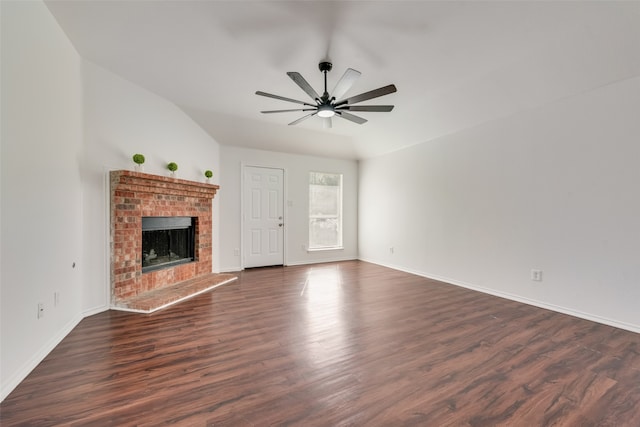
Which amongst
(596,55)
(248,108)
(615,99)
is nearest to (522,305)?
(615,99)

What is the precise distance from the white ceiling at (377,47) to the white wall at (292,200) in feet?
4.98

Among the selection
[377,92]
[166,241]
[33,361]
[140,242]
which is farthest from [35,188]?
[377,92]

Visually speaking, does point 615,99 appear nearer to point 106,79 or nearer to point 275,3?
point 275,3

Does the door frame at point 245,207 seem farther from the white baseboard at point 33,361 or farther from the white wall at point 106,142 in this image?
the white baseboard at point 33,361

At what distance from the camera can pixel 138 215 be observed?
3432 millimetres

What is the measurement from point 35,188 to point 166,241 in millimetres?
A: 2131

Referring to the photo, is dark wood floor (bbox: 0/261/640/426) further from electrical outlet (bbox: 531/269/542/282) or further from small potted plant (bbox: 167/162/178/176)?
small potted plant (bbox: 167/162/178/176)

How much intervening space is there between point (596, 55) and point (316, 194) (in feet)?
15.2

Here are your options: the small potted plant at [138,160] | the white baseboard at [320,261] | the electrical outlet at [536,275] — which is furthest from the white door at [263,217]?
the electrical outlet at [536,275]

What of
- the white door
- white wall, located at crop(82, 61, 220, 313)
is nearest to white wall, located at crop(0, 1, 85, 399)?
white wall, located at crop(82, 61, 220, 313)

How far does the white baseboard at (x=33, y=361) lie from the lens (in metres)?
1.68

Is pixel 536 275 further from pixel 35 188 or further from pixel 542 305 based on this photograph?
pixel 35 188

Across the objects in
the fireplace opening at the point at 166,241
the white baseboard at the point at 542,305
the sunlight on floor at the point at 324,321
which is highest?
the fireplace opening at the point at 166,241

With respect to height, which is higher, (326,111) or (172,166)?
(326,111)
